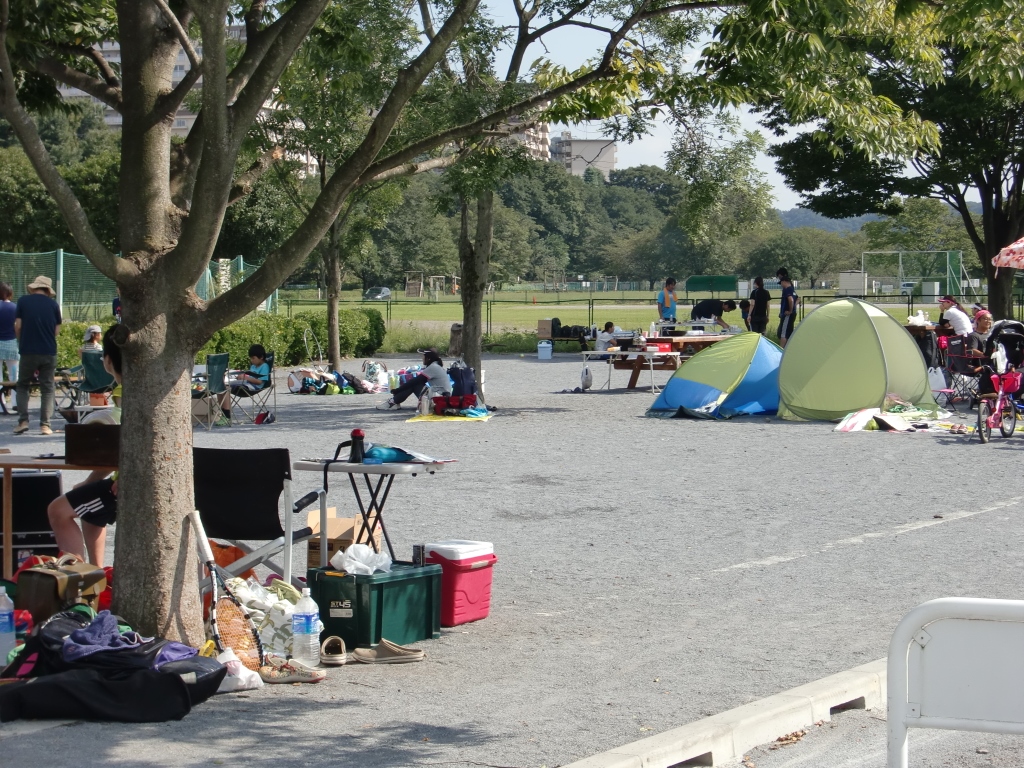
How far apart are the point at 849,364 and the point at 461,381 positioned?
18.8 ft

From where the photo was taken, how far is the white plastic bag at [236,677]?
5.37 metres

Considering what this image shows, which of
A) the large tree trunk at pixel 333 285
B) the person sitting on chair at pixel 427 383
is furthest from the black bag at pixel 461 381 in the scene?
the large tree trunk at pixel 333 285

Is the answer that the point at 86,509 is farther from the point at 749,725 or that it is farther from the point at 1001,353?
the point at 1001,353

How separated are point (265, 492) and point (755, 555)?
3806 millimetres

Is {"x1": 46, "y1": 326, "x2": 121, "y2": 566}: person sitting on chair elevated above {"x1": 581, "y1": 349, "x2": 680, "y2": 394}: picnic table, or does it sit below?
below

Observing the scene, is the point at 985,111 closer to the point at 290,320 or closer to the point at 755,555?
the point at 290,320

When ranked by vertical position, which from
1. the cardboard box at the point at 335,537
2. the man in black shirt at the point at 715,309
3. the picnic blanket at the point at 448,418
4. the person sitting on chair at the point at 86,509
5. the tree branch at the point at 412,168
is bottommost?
the picnic blanket at the point at 448,418

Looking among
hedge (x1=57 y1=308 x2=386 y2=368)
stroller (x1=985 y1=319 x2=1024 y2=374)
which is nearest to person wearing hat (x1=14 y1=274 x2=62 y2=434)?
hedge (x1=57 y1=308 x2=386 y2=368)

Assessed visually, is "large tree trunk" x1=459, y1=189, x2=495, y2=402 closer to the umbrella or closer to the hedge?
the hedge

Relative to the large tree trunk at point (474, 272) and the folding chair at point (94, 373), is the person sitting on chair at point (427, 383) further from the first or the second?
the folding chair at point (94, 373)

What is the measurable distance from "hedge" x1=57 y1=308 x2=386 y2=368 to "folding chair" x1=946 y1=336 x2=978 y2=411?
11709mm

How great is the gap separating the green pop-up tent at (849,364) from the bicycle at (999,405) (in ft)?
5.67

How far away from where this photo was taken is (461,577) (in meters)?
6.59

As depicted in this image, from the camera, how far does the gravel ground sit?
4762mm
